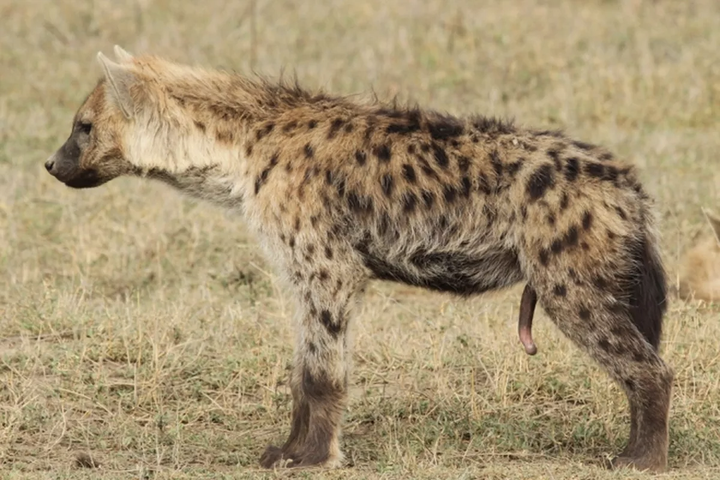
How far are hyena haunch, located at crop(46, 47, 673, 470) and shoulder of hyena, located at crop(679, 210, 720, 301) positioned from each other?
172cm

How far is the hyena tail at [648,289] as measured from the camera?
4.29 metres

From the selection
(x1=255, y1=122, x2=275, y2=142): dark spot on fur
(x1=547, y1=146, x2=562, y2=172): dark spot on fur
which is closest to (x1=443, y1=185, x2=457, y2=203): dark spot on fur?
(x1=547, y1=146, x2=562, y2=172): dark spot on fur

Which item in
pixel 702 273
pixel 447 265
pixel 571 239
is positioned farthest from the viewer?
pixel 702 273

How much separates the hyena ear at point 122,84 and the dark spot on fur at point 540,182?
4.43ft

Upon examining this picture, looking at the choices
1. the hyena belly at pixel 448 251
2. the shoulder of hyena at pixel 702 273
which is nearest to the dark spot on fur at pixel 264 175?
the hyena belly at pixel 448 251

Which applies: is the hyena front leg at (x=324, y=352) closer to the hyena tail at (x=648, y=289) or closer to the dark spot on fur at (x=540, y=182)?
the dark spot on fur at (x=540, y=182)

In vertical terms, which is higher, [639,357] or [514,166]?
[514,166]

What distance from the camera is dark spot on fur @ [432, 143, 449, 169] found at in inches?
174

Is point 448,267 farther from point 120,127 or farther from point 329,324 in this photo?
point 120,127

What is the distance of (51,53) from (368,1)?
2312 millimetres

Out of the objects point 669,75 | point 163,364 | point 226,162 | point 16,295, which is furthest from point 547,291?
point 669,75

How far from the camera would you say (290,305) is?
19.5 feet

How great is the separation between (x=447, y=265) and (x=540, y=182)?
41cm

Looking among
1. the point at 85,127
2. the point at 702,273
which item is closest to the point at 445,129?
the point at 85,127
